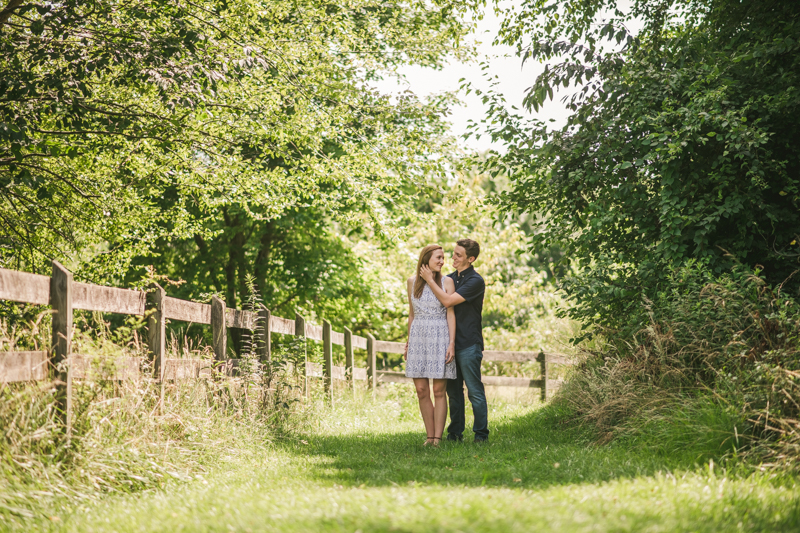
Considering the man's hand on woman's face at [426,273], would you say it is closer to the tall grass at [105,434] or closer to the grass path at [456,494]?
the grass path at [456,494]

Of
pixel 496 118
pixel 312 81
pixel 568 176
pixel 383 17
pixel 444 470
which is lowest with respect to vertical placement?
pixel 444 470

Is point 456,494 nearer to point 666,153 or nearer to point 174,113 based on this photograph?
point 666,153

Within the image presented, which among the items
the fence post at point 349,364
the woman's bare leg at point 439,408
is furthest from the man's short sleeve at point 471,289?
the fence post at point 349,364

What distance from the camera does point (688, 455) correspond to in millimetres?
4938

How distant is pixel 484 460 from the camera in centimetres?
566

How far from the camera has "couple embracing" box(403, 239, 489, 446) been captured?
6660 millimetres

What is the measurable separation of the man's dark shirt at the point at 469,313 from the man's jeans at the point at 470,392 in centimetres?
8

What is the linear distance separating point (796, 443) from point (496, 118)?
19.1 ft

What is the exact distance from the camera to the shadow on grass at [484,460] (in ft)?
15.5

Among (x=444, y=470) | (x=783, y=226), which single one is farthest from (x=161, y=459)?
(x=783, y=226)

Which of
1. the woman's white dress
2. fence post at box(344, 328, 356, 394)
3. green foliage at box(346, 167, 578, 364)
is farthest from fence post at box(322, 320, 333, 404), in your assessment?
green foliage at box(346, 167, 578, 364)

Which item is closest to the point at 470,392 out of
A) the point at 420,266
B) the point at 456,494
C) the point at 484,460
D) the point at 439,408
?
the point at 439,408

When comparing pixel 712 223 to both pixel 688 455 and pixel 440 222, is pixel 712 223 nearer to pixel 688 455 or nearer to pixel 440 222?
pixel 688 455

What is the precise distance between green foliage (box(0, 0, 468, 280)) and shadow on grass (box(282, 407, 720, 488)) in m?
4.14
